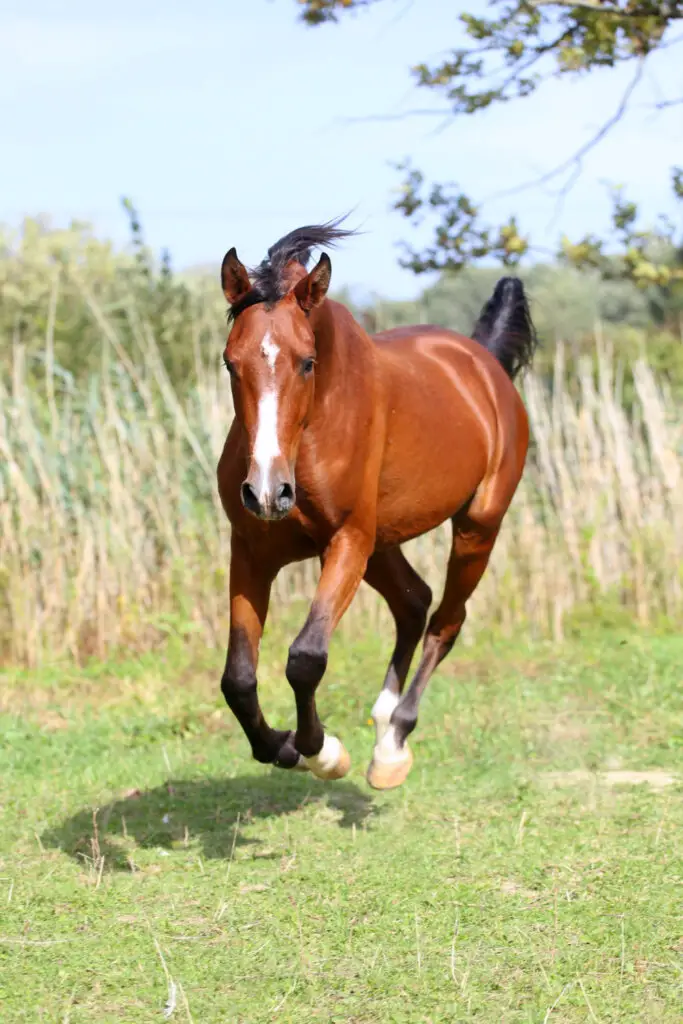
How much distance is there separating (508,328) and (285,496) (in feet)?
11.3

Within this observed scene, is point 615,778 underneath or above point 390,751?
underneath

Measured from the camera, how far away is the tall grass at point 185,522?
29.5 ft

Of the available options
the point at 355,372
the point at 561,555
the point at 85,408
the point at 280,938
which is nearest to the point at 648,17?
the point at 355,372

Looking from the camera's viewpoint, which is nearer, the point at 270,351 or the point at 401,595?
the point at 270,351

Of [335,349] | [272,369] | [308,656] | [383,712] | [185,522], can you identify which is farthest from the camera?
[185,522]

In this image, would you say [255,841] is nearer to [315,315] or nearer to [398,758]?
[398,758]

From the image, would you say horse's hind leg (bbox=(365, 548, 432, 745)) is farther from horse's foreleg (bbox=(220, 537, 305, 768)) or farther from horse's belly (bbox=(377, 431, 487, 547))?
horse's foreleg (bbox=(220, 537, 305, 768))

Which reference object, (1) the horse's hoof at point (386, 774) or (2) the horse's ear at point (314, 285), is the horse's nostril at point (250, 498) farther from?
(1) the horse's hoof at point (386, 774)

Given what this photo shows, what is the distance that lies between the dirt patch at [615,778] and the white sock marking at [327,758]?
162 cm

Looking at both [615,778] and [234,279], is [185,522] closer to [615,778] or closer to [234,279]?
[615,778]

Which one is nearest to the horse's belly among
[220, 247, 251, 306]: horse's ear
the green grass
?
[220, 247, 251, 306]: horse's ear

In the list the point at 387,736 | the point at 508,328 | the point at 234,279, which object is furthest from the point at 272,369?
the point at 508,328

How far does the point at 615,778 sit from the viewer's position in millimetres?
6516

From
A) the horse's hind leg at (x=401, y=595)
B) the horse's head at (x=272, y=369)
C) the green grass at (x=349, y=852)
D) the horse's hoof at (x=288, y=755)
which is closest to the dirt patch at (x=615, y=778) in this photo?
the green grass at (x=349, y=852)
